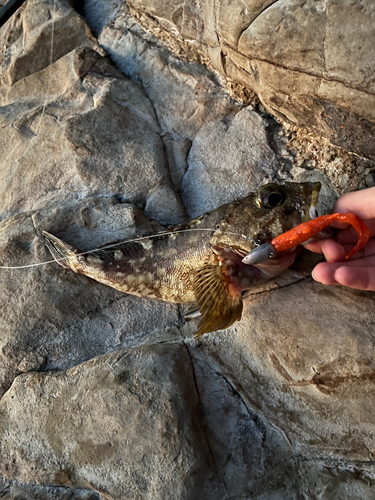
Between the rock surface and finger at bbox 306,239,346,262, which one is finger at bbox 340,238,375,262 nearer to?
finger at bbox 306,239,346,262

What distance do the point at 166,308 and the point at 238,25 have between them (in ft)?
8.07

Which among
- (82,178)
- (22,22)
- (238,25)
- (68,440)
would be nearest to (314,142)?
(238,25)

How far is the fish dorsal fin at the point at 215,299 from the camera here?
2.86 metres

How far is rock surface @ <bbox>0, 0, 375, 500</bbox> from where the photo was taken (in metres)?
2.82

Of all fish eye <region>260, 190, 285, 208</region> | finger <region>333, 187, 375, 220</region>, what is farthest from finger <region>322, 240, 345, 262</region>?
fish eye <region>260, 190, 285, 208</region>

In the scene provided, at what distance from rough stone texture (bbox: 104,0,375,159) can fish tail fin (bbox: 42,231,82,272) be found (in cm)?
223

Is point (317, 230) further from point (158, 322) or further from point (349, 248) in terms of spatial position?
point (158, 322)

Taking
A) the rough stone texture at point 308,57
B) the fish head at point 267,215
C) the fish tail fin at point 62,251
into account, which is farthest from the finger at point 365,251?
the fish tail fin at point 62,251

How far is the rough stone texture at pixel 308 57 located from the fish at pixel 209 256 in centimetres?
63

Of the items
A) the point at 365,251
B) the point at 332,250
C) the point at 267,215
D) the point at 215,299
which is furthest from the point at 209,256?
the point at 365,251

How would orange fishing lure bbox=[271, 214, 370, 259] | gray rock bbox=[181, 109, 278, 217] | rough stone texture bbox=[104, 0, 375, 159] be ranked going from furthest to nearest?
gray rock bbox=[181, 109, 278, 217]
orange fishing lure bbox=[271, 214, 370, 259]
rough stone texture bbox=[104, 0, 375, 159]

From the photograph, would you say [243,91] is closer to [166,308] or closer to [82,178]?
[82,178]

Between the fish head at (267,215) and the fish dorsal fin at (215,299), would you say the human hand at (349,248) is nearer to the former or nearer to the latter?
the fish head at (267,215)

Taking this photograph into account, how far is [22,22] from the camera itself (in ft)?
17.6
